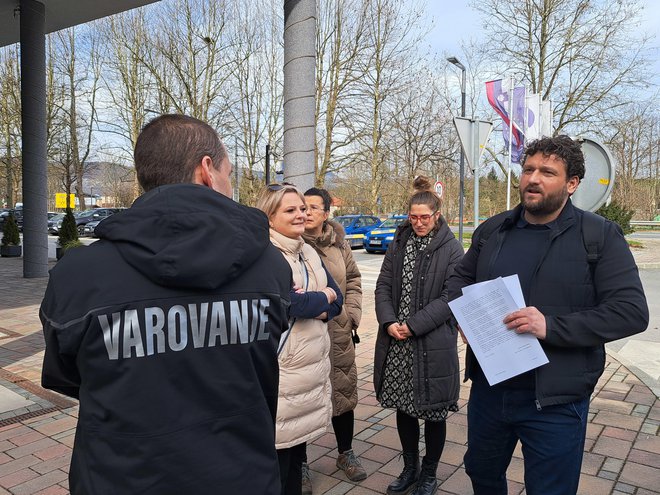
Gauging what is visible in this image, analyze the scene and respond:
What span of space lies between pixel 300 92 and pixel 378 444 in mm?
2617

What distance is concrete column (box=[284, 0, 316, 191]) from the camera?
379cm

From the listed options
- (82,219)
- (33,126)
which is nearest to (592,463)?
(33,126)

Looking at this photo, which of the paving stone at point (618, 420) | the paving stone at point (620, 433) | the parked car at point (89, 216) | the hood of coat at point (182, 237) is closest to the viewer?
the hood of coat at point (182, 237)

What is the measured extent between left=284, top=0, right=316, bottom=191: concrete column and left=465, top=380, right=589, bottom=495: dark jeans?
2.05 metres

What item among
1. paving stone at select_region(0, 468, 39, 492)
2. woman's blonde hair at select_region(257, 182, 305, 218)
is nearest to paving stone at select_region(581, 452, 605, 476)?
woman's blonde hair at select_region(257, 182, 305, 218)

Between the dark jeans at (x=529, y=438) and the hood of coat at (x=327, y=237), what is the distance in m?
1.38

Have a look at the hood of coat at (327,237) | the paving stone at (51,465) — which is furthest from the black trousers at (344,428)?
the paving stone at (51,465)

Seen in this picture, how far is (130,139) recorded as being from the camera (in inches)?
1119

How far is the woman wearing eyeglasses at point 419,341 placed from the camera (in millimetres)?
3084

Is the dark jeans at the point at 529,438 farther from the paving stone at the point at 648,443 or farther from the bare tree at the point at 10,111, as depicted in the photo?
the bare tree at the point at 10,111

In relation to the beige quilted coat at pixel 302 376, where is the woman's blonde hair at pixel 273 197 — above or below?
above

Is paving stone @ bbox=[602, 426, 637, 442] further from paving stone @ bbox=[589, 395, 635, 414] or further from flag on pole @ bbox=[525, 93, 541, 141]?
flag on pole @ bbox=[525, 93, 541, 141]

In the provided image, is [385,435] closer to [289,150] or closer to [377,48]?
[289,150]

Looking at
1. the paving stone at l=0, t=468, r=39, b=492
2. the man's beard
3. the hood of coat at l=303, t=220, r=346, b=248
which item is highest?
the man's beard
